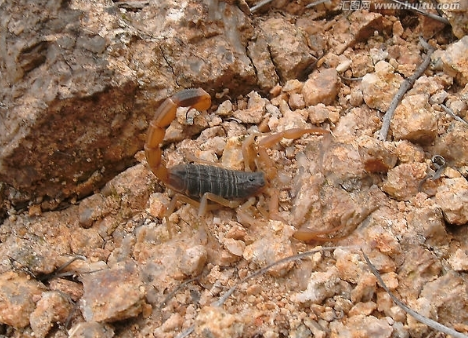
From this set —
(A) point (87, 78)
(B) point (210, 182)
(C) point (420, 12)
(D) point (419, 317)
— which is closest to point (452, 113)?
(C) point (420, 12)

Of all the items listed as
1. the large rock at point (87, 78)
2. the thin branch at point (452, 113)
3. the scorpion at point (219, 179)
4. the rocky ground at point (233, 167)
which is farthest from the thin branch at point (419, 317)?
the large rock at point (87, 78)

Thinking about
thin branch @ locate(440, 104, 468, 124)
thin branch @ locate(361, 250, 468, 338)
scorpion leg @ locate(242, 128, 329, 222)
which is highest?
thin branch @ locate(440, 104, 468, 124)

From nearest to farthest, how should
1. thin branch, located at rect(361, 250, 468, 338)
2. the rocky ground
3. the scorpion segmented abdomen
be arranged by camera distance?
1. thin branch, located at rect(361, 250, 468, 338)
2. the rocky ground
3. the scorpion segmented abdomen

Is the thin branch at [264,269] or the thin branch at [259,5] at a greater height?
the thin branch at [259,5]

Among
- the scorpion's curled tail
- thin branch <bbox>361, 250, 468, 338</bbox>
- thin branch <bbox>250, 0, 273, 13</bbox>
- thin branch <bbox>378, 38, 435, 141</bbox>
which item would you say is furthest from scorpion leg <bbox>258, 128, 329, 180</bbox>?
thin branch <bbox>250, 0, 273, 13</bbox>

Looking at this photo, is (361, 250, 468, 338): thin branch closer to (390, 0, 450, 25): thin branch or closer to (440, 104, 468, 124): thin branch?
(440, 104, 468, 124): thin branch

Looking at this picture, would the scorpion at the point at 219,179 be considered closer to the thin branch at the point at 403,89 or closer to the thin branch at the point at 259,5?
the thin branch at the point at 403,89

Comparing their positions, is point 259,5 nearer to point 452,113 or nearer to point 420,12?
point 420,12
